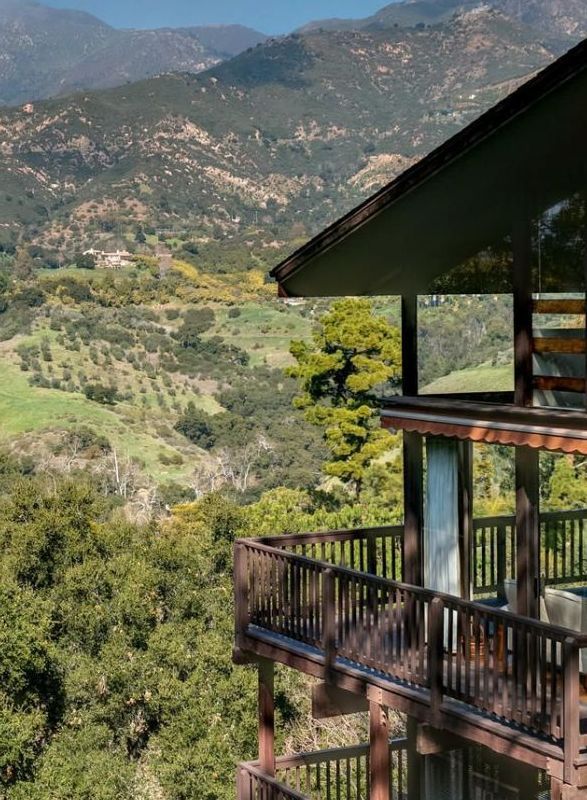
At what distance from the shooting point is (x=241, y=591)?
10320 millimetres

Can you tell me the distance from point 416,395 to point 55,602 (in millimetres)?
18685

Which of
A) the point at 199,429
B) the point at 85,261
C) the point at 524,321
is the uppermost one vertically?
the point at 85,261

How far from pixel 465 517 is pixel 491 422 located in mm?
1344

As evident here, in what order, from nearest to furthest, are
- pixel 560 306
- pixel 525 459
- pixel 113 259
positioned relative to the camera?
pixel 560 306
pixel 525 459
pixel 113 259

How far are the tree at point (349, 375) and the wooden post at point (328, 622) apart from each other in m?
28.7

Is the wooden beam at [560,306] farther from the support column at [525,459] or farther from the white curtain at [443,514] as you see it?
the white curtain at [443,514]

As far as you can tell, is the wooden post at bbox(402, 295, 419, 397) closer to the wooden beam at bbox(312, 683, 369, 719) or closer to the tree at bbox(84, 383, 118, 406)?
the wooden beam at bbox(312, 683, 369, 719)

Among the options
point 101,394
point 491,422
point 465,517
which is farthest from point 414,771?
point 101,394

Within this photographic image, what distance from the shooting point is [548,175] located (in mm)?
8375

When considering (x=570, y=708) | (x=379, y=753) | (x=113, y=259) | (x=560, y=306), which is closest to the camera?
(x=570, y=708)

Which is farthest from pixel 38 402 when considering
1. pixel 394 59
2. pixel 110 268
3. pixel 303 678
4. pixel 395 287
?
pixel 394 59

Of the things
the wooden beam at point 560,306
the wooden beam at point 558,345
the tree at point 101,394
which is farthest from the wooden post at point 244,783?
the tree at point 101,394

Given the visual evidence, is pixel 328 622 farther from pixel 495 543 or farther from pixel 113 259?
pixel 113 259

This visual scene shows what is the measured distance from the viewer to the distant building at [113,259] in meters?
91.8
